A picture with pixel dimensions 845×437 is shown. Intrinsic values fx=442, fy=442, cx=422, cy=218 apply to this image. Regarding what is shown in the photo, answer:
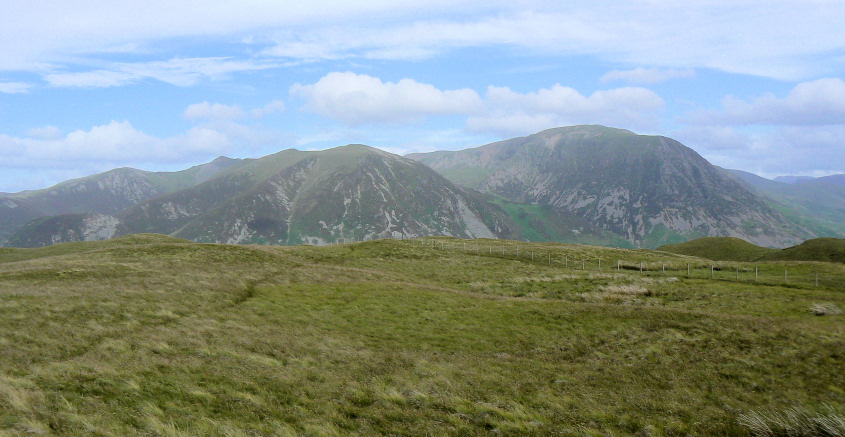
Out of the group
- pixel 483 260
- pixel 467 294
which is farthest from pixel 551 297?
pixel 483 260

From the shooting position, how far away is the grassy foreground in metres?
16.2

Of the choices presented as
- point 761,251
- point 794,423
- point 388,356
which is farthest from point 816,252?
point 388,356

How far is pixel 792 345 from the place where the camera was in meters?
26.5

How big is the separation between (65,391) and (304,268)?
41595 millimetres

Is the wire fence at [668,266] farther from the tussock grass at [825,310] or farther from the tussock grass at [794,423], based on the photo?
the tussock grass at [794,423]

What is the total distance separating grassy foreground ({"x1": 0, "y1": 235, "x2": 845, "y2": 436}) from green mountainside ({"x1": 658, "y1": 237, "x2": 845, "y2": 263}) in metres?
66.3

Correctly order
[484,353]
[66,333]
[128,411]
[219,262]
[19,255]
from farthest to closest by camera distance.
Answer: [19,255] < [219,262] < [484,353] < [66,333] < [128,411]

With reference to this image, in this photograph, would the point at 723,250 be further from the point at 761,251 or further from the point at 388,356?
the point at 388,356

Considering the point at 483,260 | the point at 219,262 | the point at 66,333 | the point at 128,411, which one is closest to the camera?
the point at 128,411

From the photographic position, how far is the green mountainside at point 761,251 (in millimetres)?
100000

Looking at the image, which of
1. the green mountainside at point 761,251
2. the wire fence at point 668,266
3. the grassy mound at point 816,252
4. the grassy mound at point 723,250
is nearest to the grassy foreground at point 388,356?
the wire fence at point 668,266

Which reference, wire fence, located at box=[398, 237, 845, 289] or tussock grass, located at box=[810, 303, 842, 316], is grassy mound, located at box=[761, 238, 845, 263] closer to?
wire fence, located at box=[398, 237, 845, 289]

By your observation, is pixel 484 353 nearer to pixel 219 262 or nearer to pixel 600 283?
pixel 600 283

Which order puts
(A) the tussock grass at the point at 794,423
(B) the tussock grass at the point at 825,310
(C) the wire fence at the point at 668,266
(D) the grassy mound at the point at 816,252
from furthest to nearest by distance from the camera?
(D) the grassy mound at the point at 816,252, (C) the wire fence at the point at 668,266, (B) the tussock grass at the point at 825,310, (A) the tussock grass at the point at 794,423
